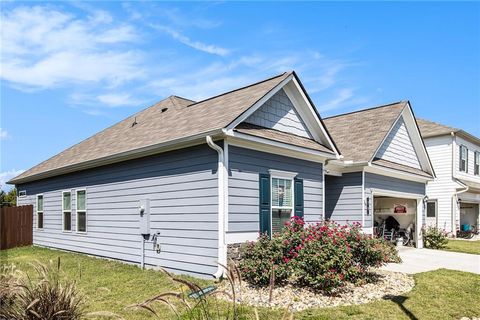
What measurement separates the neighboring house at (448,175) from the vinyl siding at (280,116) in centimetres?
1446

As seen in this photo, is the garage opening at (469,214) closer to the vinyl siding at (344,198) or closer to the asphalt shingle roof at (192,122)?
the vinyl siding at (344,198)

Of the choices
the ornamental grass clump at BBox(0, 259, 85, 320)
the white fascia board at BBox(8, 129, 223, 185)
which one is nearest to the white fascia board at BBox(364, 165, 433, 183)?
the white fascia board at BBox(8, 129, 223, 185)

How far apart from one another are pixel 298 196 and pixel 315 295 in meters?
3.55

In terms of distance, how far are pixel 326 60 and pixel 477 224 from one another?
20.8 metres

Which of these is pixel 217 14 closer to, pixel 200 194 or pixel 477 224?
pixel 200 194

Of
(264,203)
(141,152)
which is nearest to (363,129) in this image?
(264,203)

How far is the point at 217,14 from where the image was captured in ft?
30.0

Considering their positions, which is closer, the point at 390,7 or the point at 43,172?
the point at 390,7

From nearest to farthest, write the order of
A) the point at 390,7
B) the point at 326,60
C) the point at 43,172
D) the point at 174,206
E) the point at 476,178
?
the point at 174,206
the point at 390,7
the point at 326,60
the point at 43,172
the point at 476,178

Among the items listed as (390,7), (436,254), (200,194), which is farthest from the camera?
(436,254)

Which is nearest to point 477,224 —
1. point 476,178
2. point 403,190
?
point 476,178

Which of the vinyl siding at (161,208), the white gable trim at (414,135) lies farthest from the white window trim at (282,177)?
the white gable trim at (414,135)

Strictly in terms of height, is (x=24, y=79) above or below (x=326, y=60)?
below

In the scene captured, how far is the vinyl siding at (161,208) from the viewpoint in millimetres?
8766
